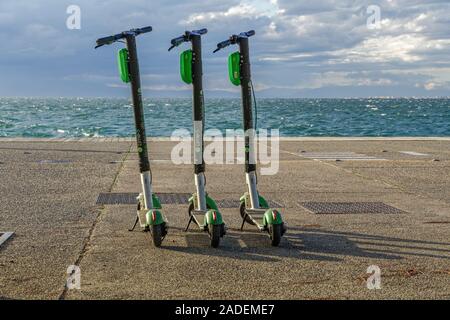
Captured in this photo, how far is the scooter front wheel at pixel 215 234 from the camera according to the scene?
6940mm

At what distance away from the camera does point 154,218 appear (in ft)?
22.9

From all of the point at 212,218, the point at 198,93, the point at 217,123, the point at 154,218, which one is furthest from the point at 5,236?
the point at 217,123

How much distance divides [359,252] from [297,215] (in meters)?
2.12

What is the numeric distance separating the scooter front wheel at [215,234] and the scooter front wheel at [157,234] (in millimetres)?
493

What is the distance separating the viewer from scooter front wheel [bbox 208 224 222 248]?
6.94m

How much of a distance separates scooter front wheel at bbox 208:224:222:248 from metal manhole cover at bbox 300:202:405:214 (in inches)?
99.1

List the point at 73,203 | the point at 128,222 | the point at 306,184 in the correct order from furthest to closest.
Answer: the point at 306,184 < the point at 73,203 < the point at 128,222

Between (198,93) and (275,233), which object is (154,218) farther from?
(198,93)

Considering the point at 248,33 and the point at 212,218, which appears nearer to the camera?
the point at 212,218

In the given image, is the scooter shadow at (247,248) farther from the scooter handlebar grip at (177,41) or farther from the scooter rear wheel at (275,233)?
the scooter handlebar grip at (177,41)

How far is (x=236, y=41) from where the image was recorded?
7.33 m

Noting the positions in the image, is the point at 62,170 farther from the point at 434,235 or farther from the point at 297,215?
the point at 434,235

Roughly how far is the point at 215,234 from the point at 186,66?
1730mm
